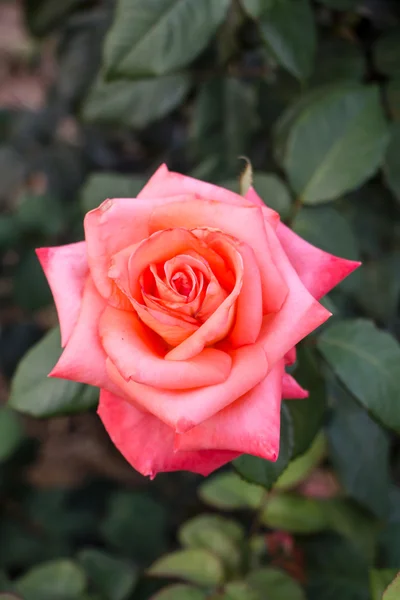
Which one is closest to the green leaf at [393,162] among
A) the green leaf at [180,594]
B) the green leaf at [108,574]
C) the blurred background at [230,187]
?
the blurred background at [230,187]

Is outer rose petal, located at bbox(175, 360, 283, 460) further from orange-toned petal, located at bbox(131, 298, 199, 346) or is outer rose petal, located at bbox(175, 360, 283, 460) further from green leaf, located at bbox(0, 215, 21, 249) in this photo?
green leaf, located at bbox(0, 215, 21, 249)

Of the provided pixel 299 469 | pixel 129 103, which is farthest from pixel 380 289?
pixel 129 103

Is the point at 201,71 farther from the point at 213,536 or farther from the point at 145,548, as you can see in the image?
the point at 145,548

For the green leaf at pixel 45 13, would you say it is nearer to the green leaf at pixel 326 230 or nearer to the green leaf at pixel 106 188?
the green leaf at pixel 106 188

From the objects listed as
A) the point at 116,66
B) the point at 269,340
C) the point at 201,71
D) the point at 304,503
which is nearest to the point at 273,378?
the point at 269,340

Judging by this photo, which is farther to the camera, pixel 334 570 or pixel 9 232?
pixel 9 232

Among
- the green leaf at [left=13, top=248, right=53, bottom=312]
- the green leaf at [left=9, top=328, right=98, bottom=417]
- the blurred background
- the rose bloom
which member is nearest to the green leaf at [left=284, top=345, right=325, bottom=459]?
the blurred background

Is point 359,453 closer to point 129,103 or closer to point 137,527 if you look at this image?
point 137,527
